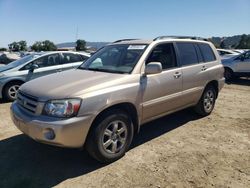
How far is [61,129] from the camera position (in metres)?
Answer: 3.42

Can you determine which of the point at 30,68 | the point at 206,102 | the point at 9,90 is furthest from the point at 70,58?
the point at 206,102

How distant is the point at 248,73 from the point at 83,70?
9.71 meters

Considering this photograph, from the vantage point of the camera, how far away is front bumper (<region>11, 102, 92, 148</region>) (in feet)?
11.3

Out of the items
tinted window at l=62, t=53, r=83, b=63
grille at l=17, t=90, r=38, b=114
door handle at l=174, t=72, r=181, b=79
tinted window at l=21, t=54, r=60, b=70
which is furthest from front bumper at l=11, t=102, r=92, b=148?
tinted window at l=62, t=53, r=83, b=63

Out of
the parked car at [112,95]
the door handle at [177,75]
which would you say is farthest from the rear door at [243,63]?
the door handle at [177,75]

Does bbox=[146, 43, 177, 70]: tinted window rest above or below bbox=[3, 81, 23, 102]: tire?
above

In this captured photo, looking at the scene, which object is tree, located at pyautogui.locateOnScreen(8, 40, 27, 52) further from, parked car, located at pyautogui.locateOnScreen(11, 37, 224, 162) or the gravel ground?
parked car, located at pyautogui.locateOnScreen(11, 37, 224, 162)

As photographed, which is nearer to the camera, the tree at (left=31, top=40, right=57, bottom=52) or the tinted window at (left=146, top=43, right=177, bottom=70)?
the tinted window at (left=146, top=43, right=177, bottom=70)

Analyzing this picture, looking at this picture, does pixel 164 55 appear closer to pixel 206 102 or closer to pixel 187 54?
pixel 187 54

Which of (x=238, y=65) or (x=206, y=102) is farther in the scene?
(x=238, y=65)

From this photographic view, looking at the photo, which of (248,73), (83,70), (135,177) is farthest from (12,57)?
(135,177)

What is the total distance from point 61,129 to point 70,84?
78 centimetres

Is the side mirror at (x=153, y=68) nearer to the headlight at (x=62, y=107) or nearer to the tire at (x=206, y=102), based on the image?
the headlight at (x=62, y=107)

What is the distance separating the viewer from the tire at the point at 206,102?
611cm
